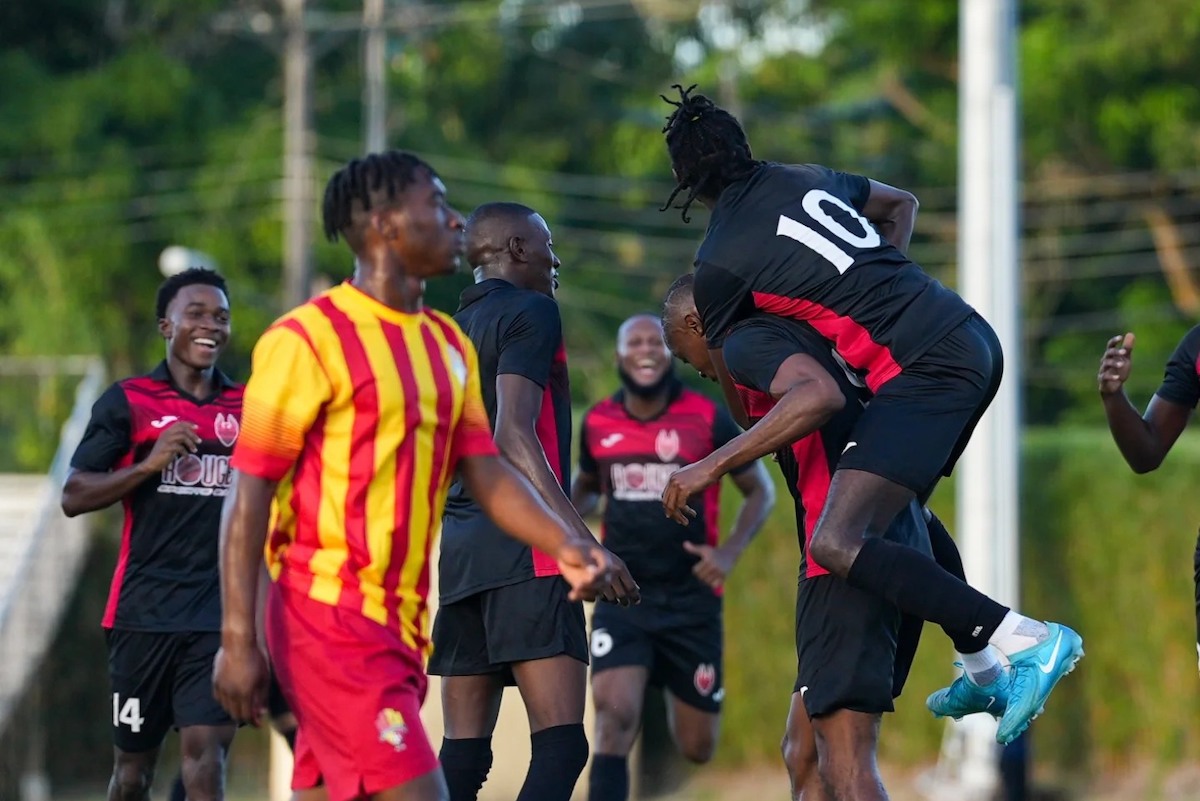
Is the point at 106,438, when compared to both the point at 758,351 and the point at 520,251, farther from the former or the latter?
the point at 758,351

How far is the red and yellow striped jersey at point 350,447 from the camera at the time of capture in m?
5.15

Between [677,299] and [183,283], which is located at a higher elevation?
[183,283]

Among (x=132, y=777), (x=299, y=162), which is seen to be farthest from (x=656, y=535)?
(x=299, y=162)

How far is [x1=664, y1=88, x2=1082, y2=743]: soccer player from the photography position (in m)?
6.15

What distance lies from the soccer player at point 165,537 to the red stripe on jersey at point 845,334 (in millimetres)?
3037

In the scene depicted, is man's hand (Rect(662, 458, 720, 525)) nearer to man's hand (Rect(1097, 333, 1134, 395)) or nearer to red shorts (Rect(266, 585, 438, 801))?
red shorts (Rect(266, 585, 438, 801))

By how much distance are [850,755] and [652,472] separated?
4028mm

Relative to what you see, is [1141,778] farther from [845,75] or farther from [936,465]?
[845,75]

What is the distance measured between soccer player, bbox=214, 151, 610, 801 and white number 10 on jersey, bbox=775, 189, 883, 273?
142 centimetres

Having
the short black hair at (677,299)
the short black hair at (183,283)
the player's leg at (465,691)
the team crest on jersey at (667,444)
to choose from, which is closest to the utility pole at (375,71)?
the team crest on jersey at (667,444)

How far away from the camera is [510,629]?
6.92 m

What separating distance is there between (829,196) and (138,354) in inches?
919

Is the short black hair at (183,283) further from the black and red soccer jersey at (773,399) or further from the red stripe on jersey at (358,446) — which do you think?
the red stripe on jersey at (358,446)

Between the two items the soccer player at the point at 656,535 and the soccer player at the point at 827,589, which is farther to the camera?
the soccer player at the point at 656,535
